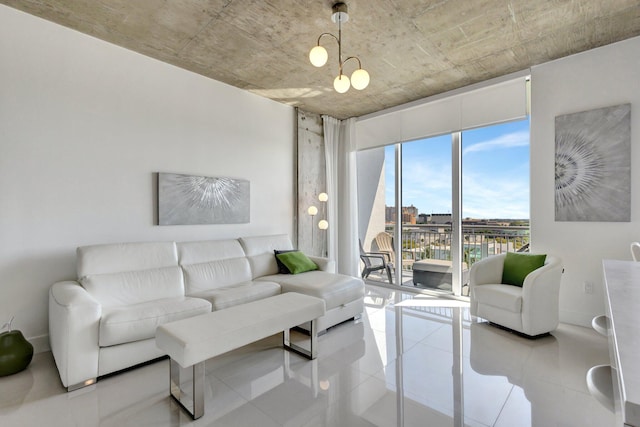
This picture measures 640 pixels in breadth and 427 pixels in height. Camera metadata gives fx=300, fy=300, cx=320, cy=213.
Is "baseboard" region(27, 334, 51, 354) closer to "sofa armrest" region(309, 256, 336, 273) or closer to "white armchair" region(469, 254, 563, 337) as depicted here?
"sofa armrest" region(309, 256, 336, 273)

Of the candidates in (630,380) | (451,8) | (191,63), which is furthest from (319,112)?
(630,380)

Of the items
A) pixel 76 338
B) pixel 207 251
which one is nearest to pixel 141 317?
pixel 76 338

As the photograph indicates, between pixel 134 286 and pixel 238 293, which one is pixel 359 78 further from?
pixel 134 286

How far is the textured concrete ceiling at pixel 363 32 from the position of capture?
248 cm

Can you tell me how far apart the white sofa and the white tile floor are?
0.21 m

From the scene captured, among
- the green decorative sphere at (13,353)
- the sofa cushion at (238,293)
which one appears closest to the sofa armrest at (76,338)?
the green decorative sphere at (13,353)

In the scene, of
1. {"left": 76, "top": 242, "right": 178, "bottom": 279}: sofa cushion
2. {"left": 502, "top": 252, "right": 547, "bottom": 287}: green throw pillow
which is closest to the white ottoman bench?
{"left": 76, "top": 242, "right": 178, "bottom": 279}: sofa cushion

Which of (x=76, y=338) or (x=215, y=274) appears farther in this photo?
(x=215, y=274)

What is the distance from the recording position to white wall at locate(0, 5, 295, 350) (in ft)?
8.37

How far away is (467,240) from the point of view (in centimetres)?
425

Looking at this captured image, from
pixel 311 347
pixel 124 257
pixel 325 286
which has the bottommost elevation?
pixel 311 347

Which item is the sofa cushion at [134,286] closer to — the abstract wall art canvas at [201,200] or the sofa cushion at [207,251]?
the sofa cushion at [207,251]

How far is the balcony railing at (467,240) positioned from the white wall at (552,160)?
1.63 feet

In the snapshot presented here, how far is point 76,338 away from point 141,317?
1.30 feet
